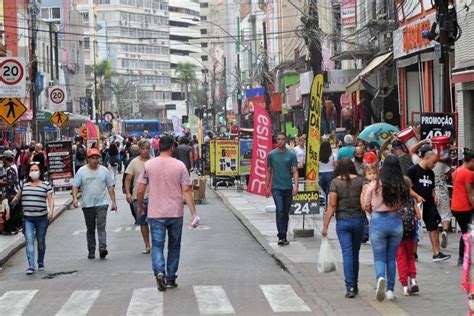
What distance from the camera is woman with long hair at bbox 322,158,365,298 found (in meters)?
12.1

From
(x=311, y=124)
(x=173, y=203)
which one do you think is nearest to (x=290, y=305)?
(x=173, y=203)

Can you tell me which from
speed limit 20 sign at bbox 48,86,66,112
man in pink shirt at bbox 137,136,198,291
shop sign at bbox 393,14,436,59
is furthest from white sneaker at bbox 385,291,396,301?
speed limit 20 sign at bbox 48,86,66,112

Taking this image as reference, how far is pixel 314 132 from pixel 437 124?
2.34 meters

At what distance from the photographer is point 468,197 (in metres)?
14.5

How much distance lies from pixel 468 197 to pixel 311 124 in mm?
5525

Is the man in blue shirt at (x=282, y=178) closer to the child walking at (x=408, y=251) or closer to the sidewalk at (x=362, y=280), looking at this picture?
the sidewalk at (x=362, y=280)

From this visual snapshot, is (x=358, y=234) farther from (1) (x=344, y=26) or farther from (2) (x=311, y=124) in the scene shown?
(1) (x=344, y=26)

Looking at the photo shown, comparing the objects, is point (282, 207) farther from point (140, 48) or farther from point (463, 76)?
point (140, 48)

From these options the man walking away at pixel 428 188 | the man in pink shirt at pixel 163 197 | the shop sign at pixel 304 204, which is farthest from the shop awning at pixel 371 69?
the man in pink shirt at pixel 163 197

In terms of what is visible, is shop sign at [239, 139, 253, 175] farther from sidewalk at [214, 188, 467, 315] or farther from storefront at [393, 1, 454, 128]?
sidewalk at [214, 188, 467, 315]

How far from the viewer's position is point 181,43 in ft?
620

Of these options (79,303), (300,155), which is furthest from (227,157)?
(79,303)

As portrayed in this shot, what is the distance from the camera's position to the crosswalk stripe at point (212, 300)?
1161cm

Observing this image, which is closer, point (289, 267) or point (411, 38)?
point (289, 267)
